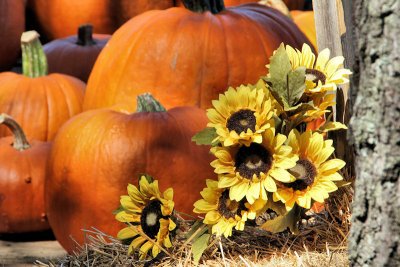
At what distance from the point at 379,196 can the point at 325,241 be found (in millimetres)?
807

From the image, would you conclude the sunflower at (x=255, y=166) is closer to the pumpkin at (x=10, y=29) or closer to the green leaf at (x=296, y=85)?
the green leaf at (x=296, y=85)

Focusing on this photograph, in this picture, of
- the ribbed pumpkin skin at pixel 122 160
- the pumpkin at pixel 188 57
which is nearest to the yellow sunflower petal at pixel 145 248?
the ribbed pumpkin skin at pixel 122 160

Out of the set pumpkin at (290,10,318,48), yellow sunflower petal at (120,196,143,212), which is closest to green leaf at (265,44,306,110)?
yellow sunflower petal at (120,196,143,212)

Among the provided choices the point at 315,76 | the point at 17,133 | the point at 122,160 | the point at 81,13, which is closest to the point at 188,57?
the point at 122,160

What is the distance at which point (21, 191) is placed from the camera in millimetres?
3812

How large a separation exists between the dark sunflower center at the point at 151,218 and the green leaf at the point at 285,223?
0.27 meters

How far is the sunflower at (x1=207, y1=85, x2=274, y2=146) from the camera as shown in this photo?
6.46 ft

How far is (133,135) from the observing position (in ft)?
10.5

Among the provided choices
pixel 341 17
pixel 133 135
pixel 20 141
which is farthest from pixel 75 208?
pixel 341 17

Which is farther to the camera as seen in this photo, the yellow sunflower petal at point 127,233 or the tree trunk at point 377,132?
the yellow sunflower petal at point 127,233

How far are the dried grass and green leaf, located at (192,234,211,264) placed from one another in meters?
0.03

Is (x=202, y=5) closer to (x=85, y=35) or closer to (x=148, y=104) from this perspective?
(x=148, y=104)

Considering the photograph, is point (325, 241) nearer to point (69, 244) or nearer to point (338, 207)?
point (338, 207)

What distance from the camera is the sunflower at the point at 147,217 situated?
2.12 m
